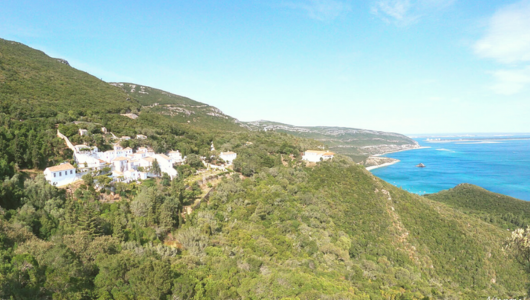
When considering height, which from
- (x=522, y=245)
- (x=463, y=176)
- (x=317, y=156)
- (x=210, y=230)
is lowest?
(x=463, y=176)

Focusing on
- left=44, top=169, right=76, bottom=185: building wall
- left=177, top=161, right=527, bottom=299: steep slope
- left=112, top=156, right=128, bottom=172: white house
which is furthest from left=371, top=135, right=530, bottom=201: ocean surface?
left=44, top=169, right=76, bottom=185: building wall

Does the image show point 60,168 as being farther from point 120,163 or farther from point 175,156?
point 175,156

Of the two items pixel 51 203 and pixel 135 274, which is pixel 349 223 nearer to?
pixel 135 274

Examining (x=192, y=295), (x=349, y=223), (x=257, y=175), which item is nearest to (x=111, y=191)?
(x=192, y=295)

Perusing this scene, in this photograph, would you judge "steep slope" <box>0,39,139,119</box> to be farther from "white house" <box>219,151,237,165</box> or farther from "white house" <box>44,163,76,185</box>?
"white house" <box>219,151,237,165</box>

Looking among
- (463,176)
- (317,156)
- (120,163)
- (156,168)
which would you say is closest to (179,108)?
(317,156)

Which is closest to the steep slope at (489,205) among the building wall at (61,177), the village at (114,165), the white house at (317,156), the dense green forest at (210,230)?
the dense green forest at (210,230)
